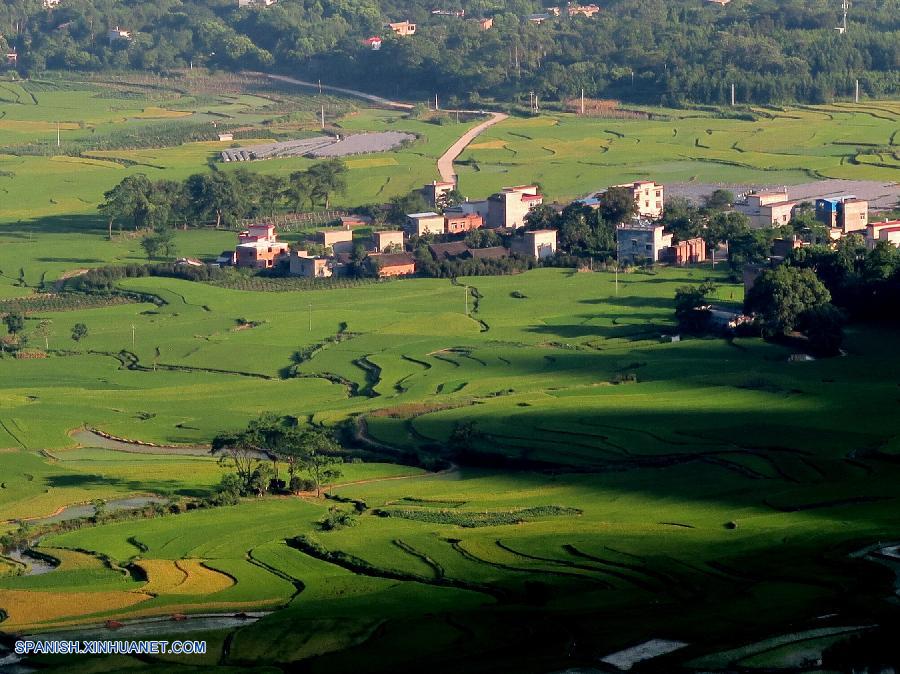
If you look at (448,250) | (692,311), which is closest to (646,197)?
(448,250)

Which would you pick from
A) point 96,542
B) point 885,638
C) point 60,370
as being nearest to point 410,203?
point 60,370

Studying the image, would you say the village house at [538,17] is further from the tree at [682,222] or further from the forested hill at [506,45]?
the tree at [682,222]

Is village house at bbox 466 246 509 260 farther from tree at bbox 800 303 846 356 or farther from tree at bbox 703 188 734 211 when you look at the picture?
tree at bbox 800 303 846 356

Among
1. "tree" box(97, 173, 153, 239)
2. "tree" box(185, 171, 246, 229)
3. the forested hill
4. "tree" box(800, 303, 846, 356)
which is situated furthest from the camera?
the forested hill

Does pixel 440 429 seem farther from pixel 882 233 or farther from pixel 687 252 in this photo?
pixel 882 233

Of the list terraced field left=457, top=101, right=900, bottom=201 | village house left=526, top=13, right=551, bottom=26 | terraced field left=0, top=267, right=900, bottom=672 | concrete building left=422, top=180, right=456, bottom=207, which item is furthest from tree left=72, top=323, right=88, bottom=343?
village house left=526, top=13, right=551, bottom=26

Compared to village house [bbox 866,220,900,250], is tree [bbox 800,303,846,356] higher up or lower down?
lower down
